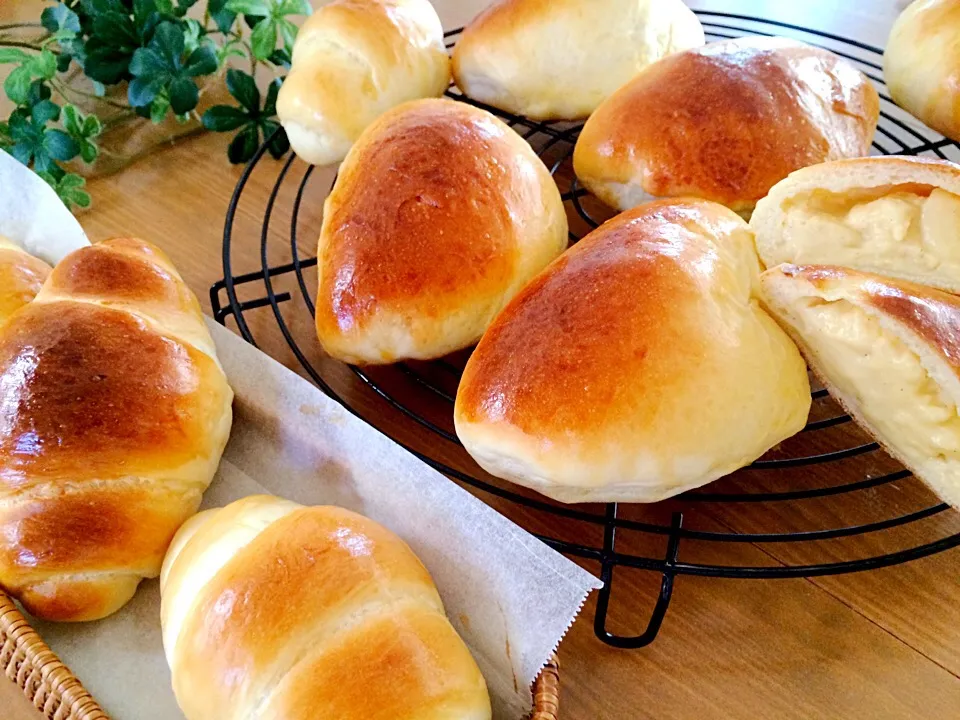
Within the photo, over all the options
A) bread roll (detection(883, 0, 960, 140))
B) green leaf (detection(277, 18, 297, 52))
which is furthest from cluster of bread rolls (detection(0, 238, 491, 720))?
bread roll (detection(883, 0, 960, 140))

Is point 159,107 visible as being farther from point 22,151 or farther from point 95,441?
point 95,441

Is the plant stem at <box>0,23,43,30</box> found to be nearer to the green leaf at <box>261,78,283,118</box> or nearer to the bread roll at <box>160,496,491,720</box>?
the green leaf at <box>261,78,283,118</box>

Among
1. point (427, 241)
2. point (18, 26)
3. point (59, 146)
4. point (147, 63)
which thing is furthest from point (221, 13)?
point (427, 241)

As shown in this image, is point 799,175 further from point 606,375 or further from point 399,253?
point 399,253

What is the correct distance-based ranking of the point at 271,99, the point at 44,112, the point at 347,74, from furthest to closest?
the point at 271,99 < the point at 44,112 < the point at 347,74

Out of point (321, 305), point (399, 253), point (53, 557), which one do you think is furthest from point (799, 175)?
point (53, 557)

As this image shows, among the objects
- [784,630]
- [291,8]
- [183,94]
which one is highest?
[291,8]

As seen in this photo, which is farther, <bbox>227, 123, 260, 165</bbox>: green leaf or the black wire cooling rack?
<bbox>227, 123, 260, 165</bbox>: green leaf
